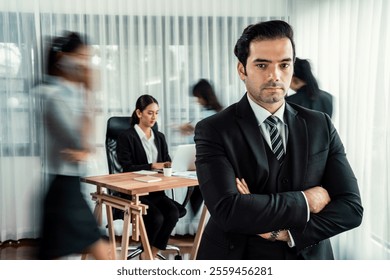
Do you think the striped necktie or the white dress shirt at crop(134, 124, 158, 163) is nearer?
the striped necktie

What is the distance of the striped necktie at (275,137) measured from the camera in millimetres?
1204

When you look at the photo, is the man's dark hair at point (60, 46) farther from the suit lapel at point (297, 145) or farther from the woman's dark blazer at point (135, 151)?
the suit lapel at point (297, 145)

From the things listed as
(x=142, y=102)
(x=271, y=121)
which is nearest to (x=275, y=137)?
(x=271, y=121)

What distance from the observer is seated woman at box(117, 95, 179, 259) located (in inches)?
69.8

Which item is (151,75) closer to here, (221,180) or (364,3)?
(221,180)

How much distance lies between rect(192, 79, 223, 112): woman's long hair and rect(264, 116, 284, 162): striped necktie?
435 mm

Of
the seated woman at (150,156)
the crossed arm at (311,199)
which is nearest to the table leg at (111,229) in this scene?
the seated woman at (150,156)

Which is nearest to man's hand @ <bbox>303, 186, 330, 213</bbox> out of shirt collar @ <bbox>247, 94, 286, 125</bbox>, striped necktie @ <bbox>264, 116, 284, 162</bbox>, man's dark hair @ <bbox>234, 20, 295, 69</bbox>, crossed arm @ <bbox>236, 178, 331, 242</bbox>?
crossed arm @ <bbox>236, 178, 331, 242</bbox>

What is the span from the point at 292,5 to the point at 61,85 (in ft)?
3.18

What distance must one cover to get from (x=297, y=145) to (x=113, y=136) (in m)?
0.87

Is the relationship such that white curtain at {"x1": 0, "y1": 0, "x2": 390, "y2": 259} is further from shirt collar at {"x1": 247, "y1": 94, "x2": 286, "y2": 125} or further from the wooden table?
shirt collar at {"x1": 247, "y1": 94, "x2": 286, "y2": 125}

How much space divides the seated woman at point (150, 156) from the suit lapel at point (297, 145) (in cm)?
71

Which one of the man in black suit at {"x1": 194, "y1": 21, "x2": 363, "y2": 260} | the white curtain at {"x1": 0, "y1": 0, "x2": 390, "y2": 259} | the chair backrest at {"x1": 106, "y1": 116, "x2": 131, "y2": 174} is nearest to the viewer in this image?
the man in black suit at {"x1": 194, "y1": 21, "x2": 363, "y2": 260}
